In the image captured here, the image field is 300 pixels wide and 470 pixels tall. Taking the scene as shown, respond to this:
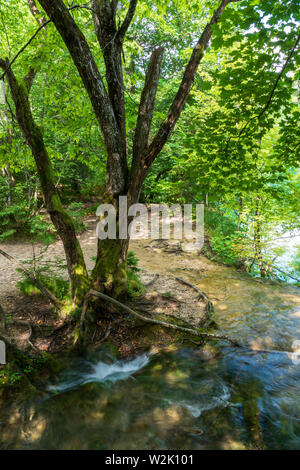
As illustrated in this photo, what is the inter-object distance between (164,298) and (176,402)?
98.9 inches

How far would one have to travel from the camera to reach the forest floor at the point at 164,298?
4332mm

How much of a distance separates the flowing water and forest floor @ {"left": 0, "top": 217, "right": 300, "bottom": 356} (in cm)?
36

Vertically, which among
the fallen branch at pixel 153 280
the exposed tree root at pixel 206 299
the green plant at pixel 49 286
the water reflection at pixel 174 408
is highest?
the green plant at pixel 49 286

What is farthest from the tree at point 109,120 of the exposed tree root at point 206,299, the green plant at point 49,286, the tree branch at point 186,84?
the exposed tree root at point 206,299

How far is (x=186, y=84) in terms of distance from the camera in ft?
13.1

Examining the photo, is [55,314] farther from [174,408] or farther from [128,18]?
[128,18]

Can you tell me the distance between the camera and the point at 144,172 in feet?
14.5

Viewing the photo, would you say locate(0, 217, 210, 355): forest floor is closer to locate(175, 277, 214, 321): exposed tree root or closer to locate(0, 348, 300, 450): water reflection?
locate(175, 277, 214, 321): exposed tree root

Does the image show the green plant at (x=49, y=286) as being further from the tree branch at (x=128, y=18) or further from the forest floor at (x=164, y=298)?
the tree branch at (x=128, y=18)

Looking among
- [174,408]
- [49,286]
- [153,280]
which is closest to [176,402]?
[174,408]

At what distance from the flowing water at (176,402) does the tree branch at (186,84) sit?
137 inches

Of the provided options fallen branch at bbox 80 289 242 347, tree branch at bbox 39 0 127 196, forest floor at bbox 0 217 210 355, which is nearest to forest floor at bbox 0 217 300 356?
forest floor at bbox 0 217 210 355

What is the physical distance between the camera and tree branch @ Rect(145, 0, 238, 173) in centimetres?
382

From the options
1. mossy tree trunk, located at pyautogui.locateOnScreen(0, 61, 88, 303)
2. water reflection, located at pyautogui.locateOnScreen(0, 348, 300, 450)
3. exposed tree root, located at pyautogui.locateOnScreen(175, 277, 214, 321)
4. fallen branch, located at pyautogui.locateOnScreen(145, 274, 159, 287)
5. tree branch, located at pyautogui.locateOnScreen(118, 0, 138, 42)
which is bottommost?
water reflection, located at pyautogui.locateOnScreen(0, 348, 300, 450)
